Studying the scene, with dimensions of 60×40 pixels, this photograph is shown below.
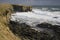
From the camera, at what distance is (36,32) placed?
15.3m

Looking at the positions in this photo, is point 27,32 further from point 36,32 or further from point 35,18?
point 35,18

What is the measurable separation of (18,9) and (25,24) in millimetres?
11992

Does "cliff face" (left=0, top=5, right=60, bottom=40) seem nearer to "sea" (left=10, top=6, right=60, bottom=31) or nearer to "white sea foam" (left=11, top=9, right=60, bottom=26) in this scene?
"sea" (left=10, top=6, right=60, bottom=31)

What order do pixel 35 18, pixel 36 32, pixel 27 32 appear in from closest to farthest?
pixel 36 32, pixel 27 32, pixel 35 18

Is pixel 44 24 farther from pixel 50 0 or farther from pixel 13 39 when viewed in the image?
pixel 50 0

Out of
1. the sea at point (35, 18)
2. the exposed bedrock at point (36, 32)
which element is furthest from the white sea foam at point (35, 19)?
the exposed bedrock at point (36, 32)

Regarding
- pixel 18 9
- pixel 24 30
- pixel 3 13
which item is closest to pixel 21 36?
pixel 24 30

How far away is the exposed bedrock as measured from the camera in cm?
1497

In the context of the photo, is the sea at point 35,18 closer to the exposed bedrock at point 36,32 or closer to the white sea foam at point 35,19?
the white sea foam at point 35,19

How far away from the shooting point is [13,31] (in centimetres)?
1655

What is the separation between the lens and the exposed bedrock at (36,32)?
14973 millimetres

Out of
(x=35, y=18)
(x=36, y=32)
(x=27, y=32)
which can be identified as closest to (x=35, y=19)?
(x=35, y=18)

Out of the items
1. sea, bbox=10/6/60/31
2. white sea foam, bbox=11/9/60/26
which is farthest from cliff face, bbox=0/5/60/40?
white sea foam, bbox=11/9/60/26

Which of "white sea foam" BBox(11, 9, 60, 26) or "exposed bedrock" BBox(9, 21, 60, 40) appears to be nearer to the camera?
"exposed bedrock" BBox(9, 21, 60, 40)
